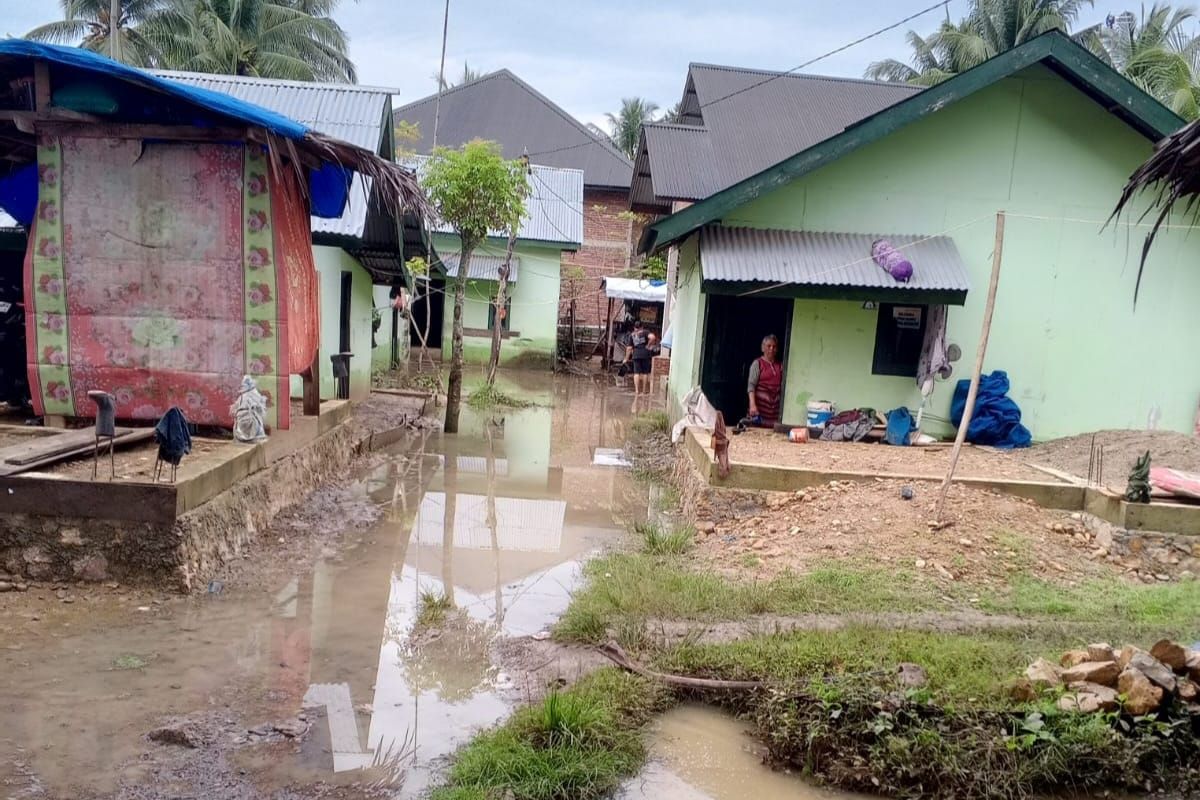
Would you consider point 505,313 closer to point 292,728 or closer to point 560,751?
point 292,728

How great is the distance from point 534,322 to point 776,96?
9038mm

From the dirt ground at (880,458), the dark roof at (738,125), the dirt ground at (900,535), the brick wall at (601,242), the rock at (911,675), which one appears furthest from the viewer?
the brick wall at (601,242)

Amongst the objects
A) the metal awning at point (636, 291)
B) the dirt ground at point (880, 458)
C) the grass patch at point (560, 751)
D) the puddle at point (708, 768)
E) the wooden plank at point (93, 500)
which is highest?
the metal awning at point (636, 291)

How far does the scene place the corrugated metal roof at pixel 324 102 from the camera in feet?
41.1

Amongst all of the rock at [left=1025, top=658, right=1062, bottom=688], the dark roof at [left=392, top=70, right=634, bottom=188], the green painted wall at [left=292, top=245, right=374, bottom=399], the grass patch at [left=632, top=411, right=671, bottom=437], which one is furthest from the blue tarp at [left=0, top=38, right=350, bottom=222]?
the dark roof at [left=392, top=70, right=634, bottom=188]

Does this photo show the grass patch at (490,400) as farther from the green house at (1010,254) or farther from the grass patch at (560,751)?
the grass patch at (560,751)

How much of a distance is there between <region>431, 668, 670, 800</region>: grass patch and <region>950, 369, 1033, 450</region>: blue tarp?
7.63 meters

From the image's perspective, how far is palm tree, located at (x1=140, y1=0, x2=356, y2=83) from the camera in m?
23.6

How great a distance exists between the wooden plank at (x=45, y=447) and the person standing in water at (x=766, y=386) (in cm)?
699

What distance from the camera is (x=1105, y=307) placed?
11.0 metres

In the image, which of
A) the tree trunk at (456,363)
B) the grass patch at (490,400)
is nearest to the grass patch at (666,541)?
the tree trunk at (456,363)

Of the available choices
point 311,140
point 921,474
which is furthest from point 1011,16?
point 311,140

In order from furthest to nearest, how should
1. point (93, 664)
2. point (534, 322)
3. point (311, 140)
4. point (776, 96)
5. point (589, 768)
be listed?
point (534, 322) → point (776, 96) → point (311, 140) → point (93, 664) → point (589, 768)

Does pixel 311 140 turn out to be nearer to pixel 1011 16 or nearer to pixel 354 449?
pixel 354 449
